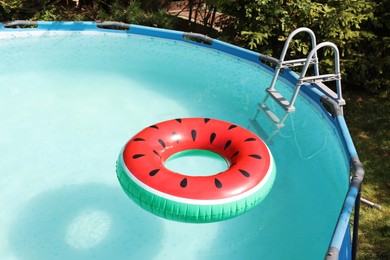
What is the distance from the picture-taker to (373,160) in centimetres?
479

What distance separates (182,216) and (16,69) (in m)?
4.59

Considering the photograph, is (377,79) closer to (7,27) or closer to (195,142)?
(195,142)

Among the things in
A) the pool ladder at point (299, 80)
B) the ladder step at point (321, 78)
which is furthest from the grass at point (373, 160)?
the ladder step at point (321, 78)

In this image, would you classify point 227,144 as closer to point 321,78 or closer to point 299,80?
point 299,80

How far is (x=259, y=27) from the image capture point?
5.96 meters

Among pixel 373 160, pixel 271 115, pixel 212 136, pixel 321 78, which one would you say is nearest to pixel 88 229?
pixel 212 136

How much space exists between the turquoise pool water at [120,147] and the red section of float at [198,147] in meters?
0.79

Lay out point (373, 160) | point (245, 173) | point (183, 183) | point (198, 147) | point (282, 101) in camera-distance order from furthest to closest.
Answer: point (373, 160) < point (282, 101) < point (198, 147) < point (245, 173) < point (183, 183)

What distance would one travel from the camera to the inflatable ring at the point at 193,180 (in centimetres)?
293

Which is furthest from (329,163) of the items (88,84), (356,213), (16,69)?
(16,69)

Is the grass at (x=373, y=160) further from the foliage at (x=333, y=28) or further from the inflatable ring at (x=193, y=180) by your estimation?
the inflatable ring at (x=193, y=180)

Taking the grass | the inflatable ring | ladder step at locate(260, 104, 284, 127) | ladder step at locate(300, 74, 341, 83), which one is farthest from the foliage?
the inflatable ring

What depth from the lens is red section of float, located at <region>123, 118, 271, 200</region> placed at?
297 centimetres

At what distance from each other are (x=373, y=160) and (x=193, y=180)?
2792mm
